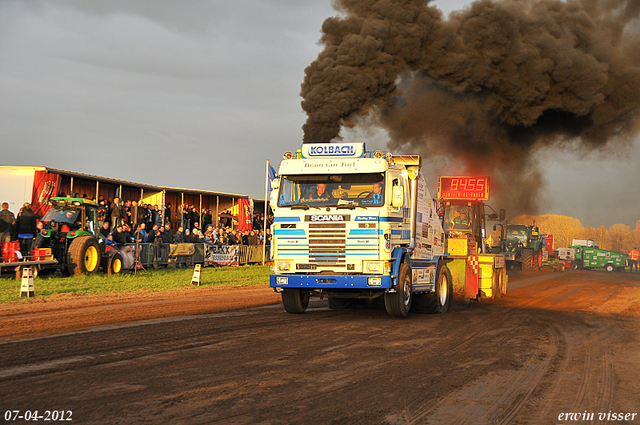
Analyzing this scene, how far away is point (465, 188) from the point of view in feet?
63.5

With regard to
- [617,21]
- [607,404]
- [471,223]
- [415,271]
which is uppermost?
[617,21]

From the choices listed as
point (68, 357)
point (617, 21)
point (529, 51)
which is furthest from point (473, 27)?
point (68, 357)

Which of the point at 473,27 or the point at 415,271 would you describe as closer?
the point at 415,271

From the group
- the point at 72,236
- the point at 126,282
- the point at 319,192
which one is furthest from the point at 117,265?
the point at 319,192

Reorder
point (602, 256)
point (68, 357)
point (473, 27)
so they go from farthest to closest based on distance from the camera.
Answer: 1. point (602, 256)
2. point (473, 27)
3. point (68, 357)

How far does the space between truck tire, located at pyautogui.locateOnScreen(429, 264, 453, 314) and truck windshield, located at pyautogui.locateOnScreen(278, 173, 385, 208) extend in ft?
9.75

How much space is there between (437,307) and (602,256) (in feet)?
118

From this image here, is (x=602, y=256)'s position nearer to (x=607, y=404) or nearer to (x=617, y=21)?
(x=617, y=21)

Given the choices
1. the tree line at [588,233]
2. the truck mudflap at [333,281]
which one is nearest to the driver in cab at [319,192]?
the truck mudflap at [333,281]

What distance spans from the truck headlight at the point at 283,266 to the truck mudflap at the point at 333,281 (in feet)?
0.36

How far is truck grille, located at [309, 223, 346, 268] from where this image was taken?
994 cm

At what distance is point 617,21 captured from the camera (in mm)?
23109

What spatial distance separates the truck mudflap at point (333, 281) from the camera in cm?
977

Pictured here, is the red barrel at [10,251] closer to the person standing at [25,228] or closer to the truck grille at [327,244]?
the person standing at [25,228]
